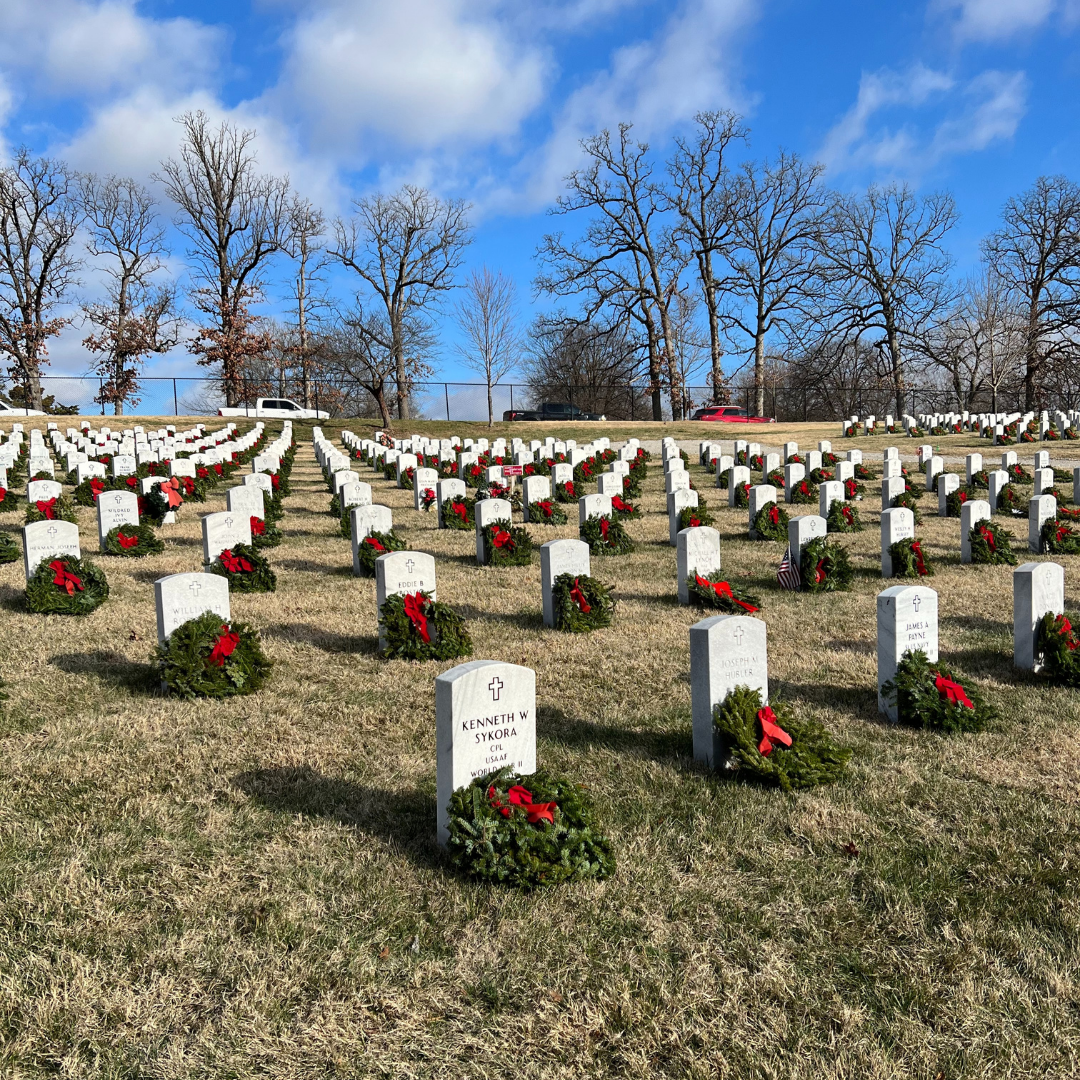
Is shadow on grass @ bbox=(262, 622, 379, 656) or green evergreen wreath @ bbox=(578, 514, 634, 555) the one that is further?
green evergreen wreath @ bbox=(578, 514, 634, 555)

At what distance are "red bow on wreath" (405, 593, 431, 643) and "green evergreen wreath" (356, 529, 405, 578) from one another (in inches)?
118

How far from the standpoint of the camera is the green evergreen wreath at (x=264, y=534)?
1105cm

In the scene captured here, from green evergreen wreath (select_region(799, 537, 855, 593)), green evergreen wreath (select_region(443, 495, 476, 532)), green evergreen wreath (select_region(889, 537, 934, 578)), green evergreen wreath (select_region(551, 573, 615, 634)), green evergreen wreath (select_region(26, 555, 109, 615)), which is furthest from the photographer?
green evergreen wreath (select_region(443, 495, 476, 532))

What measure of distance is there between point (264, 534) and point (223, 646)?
5657 mm

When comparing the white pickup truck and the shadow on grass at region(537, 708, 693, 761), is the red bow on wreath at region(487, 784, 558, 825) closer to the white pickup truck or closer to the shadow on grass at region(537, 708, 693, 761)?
the shadow on grass at region(537, 708, 693, 761)

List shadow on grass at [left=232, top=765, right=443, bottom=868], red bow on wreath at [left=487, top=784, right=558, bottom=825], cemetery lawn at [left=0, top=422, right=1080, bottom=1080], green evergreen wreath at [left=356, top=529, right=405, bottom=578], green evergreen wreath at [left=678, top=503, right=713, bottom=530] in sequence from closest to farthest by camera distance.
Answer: cemetery lawn at [left=0, top=422, right=1080, bottom=1080] < red bow on wreath at [left=487, top=784, right=558, bottom=825] < shadow on grass at [left=232, top=765, right=443, bottom=868] < green evergreen wreath at [left=356, top=529, right=405, bottom=578] < green evergreen wreath at [left=678, top=503, right=713, bottom=530]

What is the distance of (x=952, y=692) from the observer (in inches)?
213

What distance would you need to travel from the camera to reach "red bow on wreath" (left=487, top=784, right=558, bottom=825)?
375 cm

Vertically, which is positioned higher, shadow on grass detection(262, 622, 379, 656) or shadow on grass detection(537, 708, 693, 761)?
shadow on grass detection(262, 622, 379, 656)

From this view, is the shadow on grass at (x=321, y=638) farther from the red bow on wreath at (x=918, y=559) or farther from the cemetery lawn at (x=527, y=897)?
the red bow on wreath at (x=918, y=559)

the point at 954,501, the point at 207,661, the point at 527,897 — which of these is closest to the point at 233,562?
the point at 207,661

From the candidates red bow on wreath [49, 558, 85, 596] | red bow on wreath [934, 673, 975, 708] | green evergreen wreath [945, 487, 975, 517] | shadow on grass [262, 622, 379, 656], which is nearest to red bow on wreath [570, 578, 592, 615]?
shadow on grass [262, 622, 379, 656]

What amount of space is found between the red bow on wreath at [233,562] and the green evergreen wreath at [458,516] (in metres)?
4.48

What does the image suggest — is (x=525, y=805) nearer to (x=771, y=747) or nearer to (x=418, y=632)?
(x=771, y=747)
